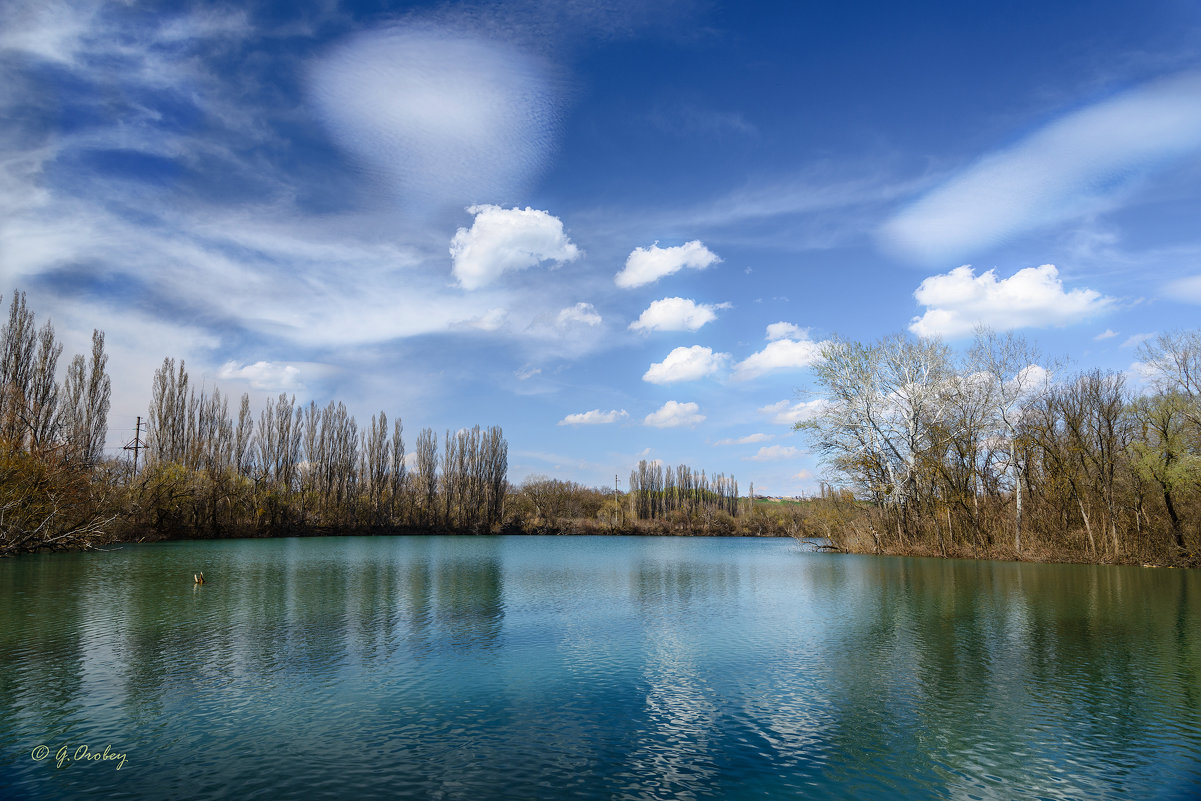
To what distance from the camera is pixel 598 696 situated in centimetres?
845

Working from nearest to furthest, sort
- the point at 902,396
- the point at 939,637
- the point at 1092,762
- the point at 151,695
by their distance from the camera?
the point at 1092,762
the point at 151,695
the point at 939,637
the point at 902,396

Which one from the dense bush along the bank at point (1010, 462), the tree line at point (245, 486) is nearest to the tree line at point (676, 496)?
the tree line at point (245, 486)

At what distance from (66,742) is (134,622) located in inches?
305

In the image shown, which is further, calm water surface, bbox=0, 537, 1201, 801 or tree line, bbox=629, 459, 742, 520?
tree line, bbox=629, 459, 742, 520

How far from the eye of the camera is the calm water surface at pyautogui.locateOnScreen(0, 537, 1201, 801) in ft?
19.4

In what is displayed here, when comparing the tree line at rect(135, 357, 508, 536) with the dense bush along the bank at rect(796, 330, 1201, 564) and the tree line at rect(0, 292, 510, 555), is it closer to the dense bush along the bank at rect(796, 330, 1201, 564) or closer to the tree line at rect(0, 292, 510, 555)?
the tree line at rect(0, 292, 510, 555)

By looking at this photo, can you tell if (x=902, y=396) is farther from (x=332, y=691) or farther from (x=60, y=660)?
(x=60, y=660)

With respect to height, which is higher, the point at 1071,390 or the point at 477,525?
the point at 1071,390

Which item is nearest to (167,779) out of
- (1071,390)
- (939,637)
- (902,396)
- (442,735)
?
(442,735)

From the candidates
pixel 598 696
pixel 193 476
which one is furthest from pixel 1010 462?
pixel 193 476

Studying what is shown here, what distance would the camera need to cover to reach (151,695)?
830 centimetres

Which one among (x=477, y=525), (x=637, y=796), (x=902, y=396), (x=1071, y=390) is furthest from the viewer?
(x=477, y=525)

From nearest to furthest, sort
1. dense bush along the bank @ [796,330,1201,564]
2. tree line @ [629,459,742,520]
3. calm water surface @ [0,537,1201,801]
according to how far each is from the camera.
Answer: calm water surface @ [0,537,1201,801]
dense bush along the bank @ [796,330,1201,564]
tree line @ [629,459,742,520]

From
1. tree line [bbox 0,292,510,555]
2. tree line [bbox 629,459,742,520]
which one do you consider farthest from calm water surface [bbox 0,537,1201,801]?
tree line [bbox 629,459,742,520]
